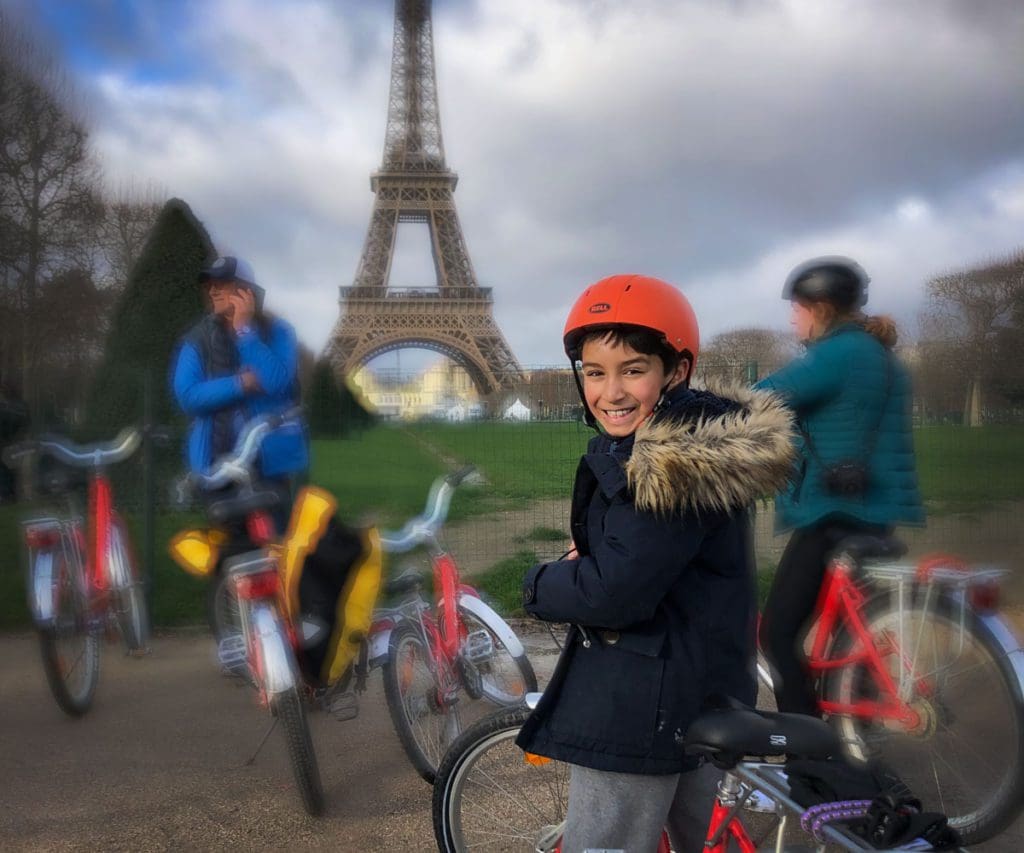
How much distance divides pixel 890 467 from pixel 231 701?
2911 mm

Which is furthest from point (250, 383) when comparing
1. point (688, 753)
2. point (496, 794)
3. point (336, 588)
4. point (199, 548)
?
point (688, 753)

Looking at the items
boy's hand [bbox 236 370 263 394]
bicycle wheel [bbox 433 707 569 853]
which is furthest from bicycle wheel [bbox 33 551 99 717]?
bicycle wheel [bbox 433 707 569 853]

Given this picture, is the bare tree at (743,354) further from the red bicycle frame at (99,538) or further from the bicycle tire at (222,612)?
the red bicycle frame at (99,538)

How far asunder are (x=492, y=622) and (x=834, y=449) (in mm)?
1272

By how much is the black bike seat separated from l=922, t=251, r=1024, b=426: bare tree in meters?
3.22

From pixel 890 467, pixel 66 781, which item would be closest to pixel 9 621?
pixel 66 781

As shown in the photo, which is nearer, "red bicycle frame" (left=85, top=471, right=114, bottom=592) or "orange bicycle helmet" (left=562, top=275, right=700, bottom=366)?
"orange bicycle helmet" (left=562, top=275, right=700, bottom=366)

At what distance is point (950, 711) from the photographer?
8.76 feet

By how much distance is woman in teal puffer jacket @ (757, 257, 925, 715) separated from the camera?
2.83 meters

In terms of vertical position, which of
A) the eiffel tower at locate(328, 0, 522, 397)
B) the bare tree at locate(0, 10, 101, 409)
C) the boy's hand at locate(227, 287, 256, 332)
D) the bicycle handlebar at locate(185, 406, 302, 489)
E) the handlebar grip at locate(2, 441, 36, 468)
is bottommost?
the bicycle handlebar at locate(185, 406, 302, 489)

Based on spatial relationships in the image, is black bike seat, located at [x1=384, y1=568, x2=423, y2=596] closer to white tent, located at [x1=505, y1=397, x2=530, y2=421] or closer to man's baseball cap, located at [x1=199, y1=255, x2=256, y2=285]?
man's baseball cap, located at [x1=199, y1=255, x2=256, y2=285]

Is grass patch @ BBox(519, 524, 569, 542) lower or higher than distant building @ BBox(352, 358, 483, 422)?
lower

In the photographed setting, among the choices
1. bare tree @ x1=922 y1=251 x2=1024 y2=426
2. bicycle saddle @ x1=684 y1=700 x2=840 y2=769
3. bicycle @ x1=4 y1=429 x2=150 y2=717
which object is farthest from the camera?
bare tree @ x1=922 y1=251 x2=1024 y2=426

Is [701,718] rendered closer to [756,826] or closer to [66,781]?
[756,826]
